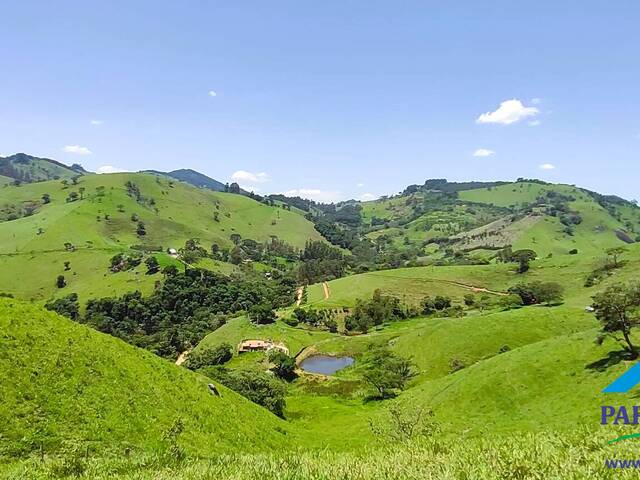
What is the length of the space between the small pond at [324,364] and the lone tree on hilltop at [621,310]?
9192cm

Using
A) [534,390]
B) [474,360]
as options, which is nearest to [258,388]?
[534,390]

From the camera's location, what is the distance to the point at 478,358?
359 ft

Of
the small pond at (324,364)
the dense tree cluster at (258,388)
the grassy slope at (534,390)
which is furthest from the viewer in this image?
the small pond at (324,364)

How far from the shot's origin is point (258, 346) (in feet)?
518

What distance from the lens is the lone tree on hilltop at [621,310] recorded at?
5534cm

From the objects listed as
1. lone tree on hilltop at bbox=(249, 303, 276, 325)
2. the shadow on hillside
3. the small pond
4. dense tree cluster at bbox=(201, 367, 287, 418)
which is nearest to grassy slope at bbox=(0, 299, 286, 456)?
dense tree cluster at bbox=(201, 367, 287, 418)

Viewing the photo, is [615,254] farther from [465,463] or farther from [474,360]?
[465,463]

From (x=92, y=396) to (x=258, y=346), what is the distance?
127854 millimetres

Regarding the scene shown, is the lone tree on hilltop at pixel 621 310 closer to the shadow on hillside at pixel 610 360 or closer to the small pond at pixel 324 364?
the shadow on hillside at pixel 610 360

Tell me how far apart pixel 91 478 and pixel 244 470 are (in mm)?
6062

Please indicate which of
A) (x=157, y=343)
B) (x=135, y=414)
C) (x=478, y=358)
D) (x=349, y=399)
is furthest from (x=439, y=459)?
(x=157, y=343)

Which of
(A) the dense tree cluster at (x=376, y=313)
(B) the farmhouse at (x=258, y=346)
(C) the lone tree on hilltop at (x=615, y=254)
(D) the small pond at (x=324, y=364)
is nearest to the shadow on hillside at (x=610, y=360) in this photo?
(D) the small pond at (x=324, y=364)

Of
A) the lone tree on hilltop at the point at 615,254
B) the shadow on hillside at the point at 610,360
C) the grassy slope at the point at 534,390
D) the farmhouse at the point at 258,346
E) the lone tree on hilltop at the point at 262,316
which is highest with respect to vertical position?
the lone tree on hilltop at the point at 615,254

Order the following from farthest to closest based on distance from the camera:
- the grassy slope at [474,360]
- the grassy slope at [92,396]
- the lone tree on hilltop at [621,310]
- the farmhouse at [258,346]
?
the farmhouse at [258,346] → the grassy slope at [474,360] → the lone tree on hilltop at [621,310] → the grassy slope at [92,396]
